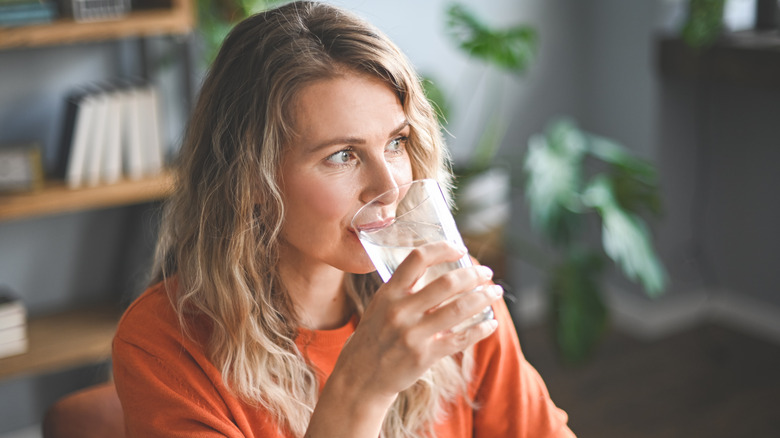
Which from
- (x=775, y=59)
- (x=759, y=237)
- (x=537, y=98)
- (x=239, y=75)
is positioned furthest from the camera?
(x=537, y=98)

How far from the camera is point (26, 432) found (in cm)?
263

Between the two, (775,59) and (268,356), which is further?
(775,59)

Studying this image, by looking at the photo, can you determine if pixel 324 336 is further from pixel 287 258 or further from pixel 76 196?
pixel 76 196

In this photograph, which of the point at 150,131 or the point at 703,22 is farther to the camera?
the point at 703,22

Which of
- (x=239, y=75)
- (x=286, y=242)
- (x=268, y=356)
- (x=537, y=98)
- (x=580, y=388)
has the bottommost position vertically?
(x=580, y=388)

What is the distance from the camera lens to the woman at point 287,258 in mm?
988

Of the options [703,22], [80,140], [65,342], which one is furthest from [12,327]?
[703,22]

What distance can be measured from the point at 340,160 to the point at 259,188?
0.39 feet

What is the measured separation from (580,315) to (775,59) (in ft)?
3.39

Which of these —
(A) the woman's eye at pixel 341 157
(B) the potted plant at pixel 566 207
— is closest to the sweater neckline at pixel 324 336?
(A) the woman's eye at pixel 341 157

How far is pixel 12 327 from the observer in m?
2.28

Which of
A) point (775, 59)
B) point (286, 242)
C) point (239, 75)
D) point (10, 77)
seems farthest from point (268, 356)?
point (775, 59)

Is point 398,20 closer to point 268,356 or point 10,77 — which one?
point 10,77

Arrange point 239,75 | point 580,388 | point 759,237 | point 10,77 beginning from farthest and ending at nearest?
point 759,237
point 580,388
point 10,77
point 239,75
